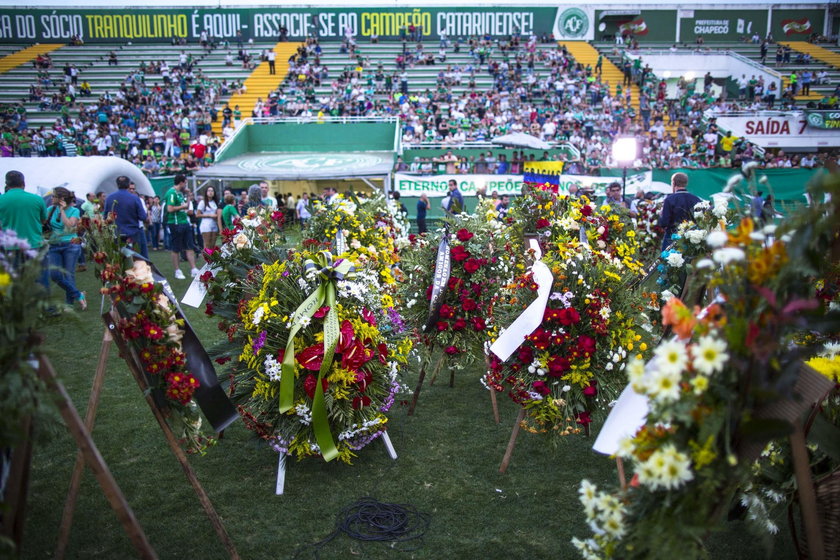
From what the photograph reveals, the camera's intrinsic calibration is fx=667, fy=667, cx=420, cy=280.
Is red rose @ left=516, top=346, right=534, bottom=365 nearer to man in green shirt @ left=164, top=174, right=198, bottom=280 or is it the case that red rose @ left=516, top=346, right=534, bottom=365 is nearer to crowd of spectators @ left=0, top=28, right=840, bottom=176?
man in green shirt @ left=164, top=174, right=198, bottom=280

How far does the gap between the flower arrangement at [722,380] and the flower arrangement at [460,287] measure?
3.14 m

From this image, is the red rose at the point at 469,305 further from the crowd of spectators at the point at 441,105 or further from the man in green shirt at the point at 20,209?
the crowd of spectators at the point at 441,105

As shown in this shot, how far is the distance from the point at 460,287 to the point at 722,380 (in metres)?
3.45

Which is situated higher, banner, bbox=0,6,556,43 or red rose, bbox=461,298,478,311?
banner, bbox=0,6,556,43

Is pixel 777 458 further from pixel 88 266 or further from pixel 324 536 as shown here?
pixel 88 266

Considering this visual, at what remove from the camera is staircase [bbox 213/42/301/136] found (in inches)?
1157

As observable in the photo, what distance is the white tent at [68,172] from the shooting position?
1386cm

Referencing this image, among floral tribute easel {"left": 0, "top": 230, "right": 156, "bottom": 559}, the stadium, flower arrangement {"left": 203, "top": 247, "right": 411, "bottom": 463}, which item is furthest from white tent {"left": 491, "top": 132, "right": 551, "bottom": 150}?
floral tribute easel {"left": 0, "top": 230, "right": 156, "bottom": 559}

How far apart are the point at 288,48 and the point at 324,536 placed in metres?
35.9

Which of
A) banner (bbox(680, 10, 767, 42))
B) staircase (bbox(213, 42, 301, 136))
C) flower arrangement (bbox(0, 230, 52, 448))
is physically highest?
banner (bbox(680, 10, 767, 42))

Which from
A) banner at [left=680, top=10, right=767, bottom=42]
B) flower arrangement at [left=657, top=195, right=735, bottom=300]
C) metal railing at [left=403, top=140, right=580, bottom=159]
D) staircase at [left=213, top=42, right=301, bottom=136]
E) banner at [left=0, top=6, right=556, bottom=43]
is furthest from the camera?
banner at [left=680, top=10, right=767, bottom=42]

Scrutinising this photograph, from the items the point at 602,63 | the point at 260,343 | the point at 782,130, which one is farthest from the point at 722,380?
the point at 602,63

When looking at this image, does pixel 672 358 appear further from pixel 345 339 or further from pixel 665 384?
pixel 345 339

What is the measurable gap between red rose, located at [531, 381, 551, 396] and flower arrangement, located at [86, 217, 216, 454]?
198 cm
